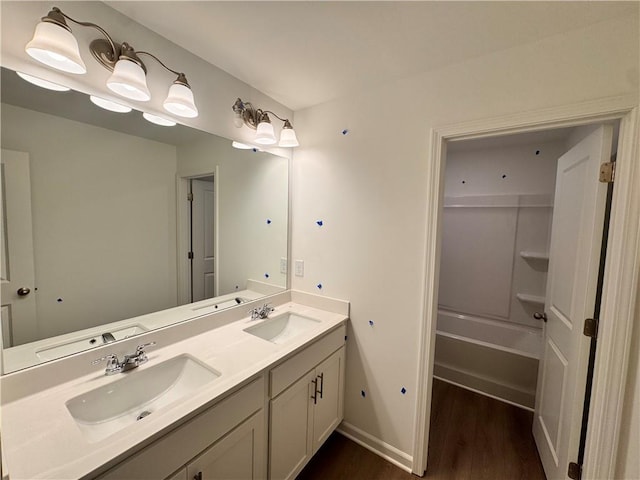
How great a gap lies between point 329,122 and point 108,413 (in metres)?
1.97

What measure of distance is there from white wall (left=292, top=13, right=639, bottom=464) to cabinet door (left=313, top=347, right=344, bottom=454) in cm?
11

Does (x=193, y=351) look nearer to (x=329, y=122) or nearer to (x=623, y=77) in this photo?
(x=329, y=122)

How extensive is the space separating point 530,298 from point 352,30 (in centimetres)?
289

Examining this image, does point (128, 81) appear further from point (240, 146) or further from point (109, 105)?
point (240, 146)

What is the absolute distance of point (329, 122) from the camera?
6.18 ft

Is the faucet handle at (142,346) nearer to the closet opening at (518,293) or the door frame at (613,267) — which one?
the closet opening at (518,293)

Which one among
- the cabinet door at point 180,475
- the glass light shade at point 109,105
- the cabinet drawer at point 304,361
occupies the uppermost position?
the glass light shade at point 109,105

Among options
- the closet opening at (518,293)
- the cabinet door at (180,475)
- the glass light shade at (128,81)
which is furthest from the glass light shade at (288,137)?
the cabinet door at (180,475)

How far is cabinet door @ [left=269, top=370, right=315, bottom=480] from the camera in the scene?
4.27ft

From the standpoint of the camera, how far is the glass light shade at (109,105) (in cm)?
110

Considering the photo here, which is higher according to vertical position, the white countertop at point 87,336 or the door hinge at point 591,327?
the door hinge at point 591,327

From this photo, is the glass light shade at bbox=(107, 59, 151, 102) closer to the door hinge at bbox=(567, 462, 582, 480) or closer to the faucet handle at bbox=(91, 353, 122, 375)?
the faucet handle at bbox=(91, 353, 122, 375)

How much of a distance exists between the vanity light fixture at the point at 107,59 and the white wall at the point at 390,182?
0.95 m

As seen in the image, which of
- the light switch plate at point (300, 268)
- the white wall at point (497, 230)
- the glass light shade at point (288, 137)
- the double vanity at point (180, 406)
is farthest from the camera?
the white wall at point (497, 230)
